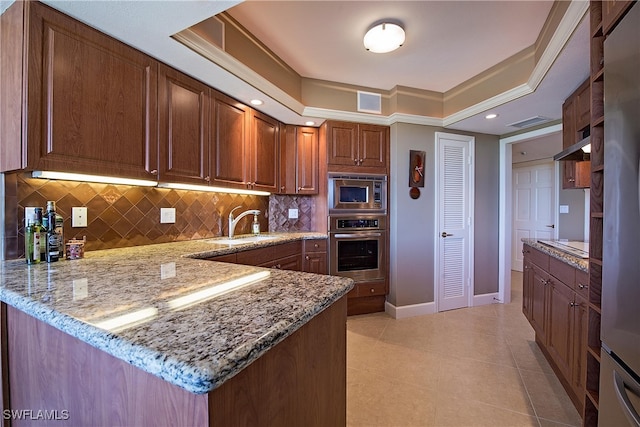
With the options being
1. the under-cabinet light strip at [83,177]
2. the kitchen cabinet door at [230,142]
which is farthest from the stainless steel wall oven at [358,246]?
the under-cabinet light strip at [83,177]

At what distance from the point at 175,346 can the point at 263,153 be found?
8.07 ft

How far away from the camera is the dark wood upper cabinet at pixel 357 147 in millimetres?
2994

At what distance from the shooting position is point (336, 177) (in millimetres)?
2986

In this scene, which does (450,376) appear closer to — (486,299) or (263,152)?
(486,299)

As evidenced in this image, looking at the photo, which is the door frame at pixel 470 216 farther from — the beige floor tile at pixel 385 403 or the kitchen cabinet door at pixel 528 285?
the beige floor tile at pixel 385 403

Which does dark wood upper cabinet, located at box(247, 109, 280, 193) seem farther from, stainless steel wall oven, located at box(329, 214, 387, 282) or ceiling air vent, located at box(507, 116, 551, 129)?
ceiling air vent, located at box(507, 116, 551, 129)

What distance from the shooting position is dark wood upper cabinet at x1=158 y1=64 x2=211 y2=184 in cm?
180

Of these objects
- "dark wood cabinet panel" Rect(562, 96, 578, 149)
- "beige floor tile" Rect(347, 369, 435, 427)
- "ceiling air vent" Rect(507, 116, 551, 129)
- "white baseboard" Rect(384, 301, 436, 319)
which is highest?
"ceiling air vent" Rect(507, 116, 551, 129)

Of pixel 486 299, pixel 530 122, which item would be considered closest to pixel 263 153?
pixel 530 122

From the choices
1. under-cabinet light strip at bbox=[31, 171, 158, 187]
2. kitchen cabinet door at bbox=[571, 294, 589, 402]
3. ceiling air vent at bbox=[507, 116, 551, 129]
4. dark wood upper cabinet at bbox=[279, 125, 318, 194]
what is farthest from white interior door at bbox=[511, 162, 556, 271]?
under-cabinet light strip at bbox=[31, 171, 158, 187]

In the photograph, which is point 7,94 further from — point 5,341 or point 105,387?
point 105,387

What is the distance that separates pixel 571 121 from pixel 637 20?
1628 mm

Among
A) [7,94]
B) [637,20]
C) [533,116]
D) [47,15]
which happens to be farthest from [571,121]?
[7,94]

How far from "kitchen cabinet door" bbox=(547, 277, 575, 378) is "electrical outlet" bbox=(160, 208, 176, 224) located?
2747 millimetres
